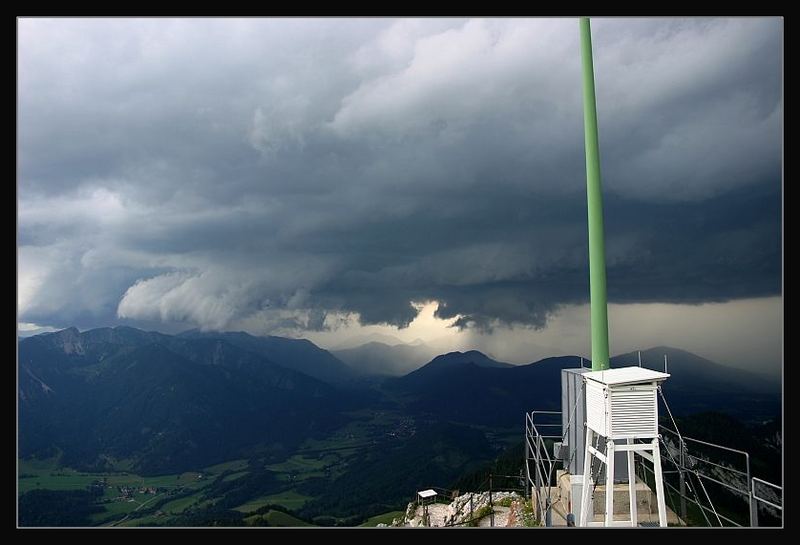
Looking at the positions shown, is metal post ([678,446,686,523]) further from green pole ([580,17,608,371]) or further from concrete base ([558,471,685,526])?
green pole ([580,17,608,371])

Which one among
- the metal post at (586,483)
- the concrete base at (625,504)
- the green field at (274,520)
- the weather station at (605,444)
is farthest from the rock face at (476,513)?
the green field at (274,520)

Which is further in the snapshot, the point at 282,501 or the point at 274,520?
the point at 282,501

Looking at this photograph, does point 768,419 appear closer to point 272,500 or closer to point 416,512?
point 416,512

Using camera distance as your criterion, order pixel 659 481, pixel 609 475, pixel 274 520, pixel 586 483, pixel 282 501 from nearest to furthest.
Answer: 1. pixel 659 481
2. pixel 609 475
3. pixel 586 483
4. pixel 274 520
5. pixel 282 501

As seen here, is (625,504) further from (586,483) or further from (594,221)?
(594,221)

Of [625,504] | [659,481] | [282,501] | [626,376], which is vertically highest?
[626,376]

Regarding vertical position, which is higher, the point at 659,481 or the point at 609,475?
the point at 609,475

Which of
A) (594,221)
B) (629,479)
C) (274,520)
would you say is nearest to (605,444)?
(629,479)
